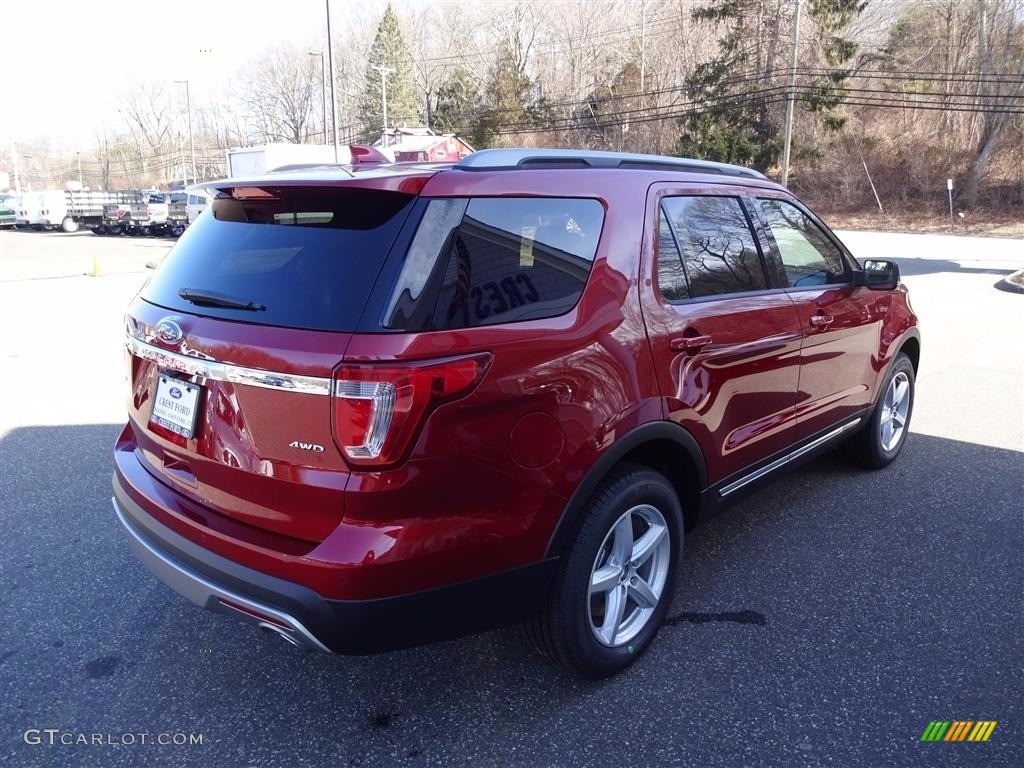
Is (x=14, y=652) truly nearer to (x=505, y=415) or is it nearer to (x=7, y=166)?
(x=505, y=415)

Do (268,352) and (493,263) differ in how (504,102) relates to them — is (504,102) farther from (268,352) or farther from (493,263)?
(268,352)

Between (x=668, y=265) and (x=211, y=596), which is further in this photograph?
(x=668, y=265)

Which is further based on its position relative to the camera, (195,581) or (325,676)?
(325,676)

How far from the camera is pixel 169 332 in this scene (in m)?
2.42

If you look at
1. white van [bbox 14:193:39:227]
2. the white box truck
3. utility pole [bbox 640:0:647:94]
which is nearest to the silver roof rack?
the white box truck

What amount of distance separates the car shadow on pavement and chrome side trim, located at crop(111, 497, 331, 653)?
500mm

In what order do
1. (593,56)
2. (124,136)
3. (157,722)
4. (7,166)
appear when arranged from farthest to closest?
(7,166) → (124,136) → (593,56) → (157,722)

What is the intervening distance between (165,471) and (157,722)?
85 cm

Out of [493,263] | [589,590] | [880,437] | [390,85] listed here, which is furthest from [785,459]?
[390,85]

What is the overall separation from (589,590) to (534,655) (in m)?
0.52

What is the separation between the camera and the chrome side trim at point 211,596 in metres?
2.16

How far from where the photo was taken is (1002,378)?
7.19m

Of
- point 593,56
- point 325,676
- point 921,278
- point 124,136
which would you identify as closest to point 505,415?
point 325,676

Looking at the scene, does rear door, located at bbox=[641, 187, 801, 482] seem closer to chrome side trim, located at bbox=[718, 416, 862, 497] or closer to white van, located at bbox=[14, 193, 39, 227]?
chrome side trim, located at bbox=[718, 416, 862, 497]
